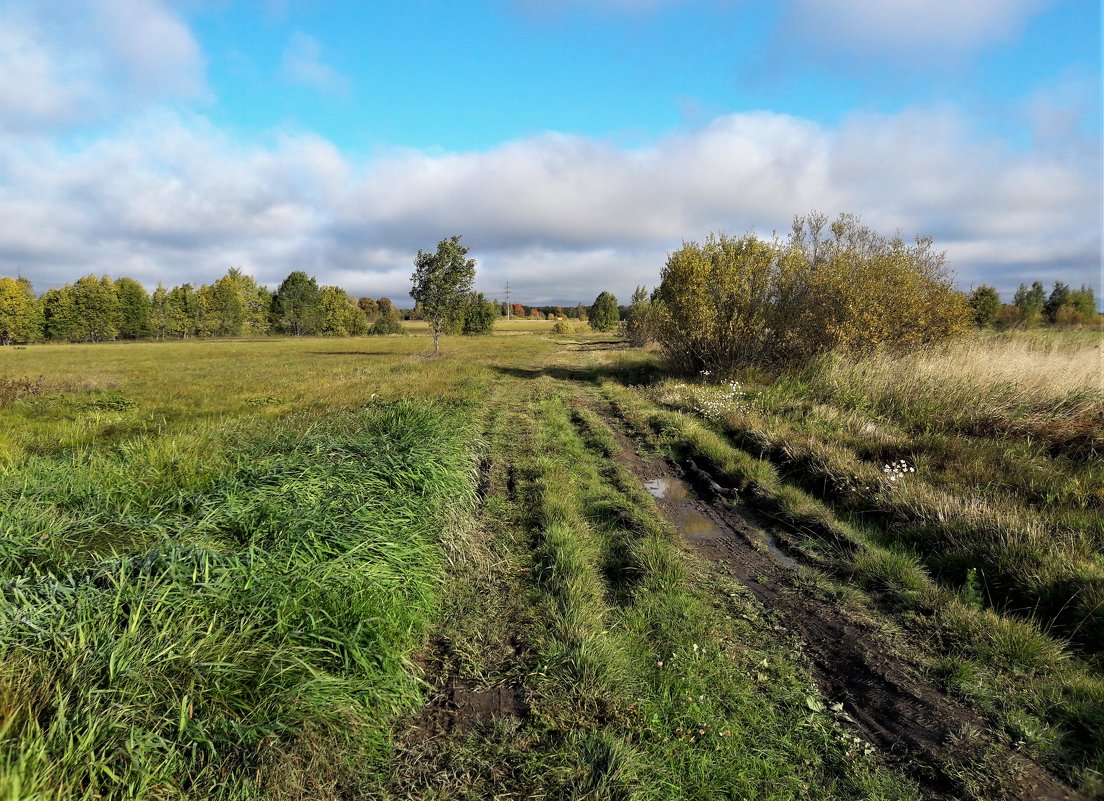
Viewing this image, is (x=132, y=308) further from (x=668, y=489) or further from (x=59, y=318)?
(x=668, y=489)

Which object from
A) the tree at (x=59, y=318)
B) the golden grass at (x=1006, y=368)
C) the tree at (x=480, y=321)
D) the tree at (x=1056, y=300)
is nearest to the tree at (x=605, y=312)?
the tree at (x=480, y=321)

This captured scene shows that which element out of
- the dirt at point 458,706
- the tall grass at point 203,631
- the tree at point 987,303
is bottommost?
the dirt at point 458,706

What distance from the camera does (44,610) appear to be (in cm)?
254

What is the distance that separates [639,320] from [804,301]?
23.8 metres

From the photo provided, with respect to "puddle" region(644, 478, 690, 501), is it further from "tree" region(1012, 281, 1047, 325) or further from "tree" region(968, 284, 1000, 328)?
"tree" region(1012, 281, 1047, 325)

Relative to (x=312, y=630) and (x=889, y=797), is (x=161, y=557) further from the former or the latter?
(x=889, y=797)

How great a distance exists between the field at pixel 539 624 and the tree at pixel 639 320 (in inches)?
→ 1154

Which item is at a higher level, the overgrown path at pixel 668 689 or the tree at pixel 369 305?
the tree at pixel 369 305

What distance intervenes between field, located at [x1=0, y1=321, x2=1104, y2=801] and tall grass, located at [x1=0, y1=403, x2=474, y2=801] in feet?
0.06

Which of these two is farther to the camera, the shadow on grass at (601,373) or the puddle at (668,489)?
the shadow on grass at (601,373)

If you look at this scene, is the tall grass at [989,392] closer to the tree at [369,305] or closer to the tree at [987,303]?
the tree at [987,303]

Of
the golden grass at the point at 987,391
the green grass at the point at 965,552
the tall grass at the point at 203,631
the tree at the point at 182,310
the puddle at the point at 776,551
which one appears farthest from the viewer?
the tree at the point at 182,310

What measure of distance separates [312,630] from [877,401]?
1102 cm

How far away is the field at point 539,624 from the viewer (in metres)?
2.40
